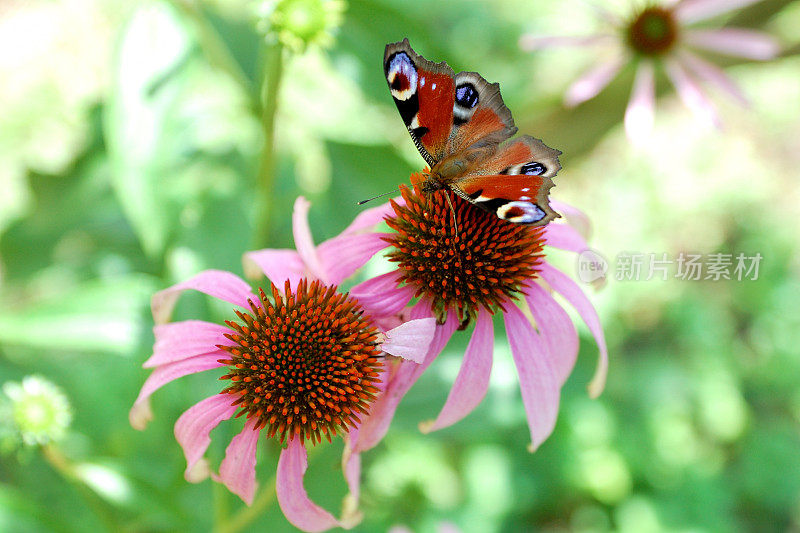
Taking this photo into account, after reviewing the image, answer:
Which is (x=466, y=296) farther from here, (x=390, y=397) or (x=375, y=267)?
(x=375, y=267)

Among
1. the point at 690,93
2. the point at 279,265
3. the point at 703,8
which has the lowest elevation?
the point at 279,265

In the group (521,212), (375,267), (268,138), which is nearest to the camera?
(521,212)

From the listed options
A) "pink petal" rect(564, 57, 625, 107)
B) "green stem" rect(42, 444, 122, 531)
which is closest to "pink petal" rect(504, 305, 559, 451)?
"green stem" rect(42, 444, 122, 531)

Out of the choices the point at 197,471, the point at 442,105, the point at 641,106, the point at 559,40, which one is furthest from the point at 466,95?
the point at 641,106

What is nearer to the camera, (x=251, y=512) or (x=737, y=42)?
(x=251, y=512)

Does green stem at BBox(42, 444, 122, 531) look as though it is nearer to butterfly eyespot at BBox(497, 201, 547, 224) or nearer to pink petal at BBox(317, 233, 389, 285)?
pink petal at BBox(317, 233, 389, 285)

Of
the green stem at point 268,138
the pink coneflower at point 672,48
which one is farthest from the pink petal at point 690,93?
the green stem at point 268,138
